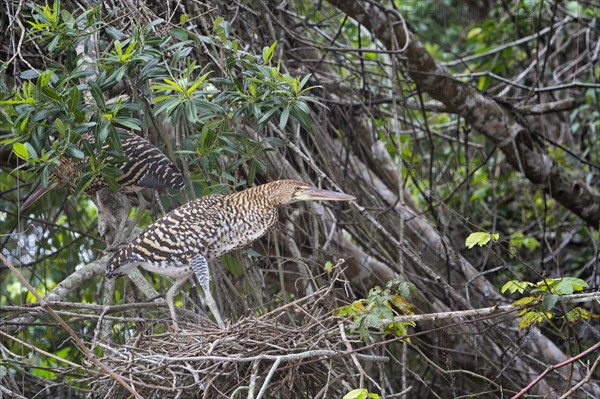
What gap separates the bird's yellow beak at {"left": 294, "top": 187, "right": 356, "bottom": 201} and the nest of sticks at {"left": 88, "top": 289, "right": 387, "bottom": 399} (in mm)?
413

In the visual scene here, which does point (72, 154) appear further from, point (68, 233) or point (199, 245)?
point (68, 233)

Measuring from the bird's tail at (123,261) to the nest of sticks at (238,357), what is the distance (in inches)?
11.1

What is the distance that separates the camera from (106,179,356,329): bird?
3.51 meters

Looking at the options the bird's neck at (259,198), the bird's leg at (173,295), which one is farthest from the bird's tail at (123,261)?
the bird's neck at (259,198)

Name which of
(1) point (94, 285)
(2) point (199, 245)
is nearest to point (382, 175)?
(1) point (94, 285)

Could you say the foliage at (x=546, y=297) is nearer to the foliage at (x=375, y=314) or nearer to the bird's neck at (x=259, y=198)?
the foliage at (x=375, y=314)

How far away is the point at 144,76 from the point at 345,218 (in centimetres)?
185

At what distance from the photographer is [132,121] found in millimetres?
3334

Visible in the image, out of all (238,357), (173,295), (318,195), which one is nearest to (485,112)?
(318,195)

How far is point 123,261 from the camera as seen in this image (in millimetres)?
3484

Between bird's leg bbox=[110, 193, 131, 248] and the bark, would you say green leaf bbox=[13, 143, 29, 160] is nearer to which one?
bird's leg bbox=[110, 193, 131, 248]

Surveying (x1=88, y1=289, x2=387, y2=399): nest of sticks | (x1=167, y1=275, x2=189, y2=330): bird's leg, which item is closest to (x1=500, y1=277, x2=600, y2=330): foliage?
(x1=88, y1=289, x2=387, y2=399): nest of sticks

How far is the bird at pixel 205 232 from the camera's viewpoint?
351 cm

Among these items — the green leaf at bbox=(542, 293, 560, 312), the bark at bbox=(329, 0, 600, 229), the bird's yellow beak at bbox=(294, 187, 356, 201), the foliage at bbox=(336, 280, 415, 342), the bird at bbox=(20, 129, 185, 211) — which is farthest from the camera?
the bark at bbox=(329, 0, 600, 229)
